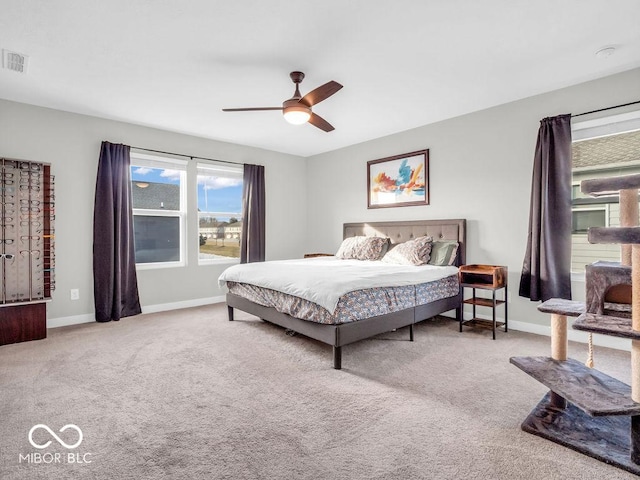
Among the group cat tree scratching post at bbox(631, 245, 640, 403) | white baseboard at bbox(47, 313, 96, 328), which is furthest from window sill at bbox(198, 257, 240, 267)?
cat tree scratching post at bbox(631, 245, 640, 403)

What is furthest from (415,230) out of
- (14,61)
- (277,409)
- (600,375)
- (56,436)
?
(14,61)

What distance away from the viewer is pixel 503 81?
128 inches

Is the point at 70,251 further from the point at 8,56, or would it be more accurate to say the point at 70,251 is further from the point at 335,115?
the point at 335,115

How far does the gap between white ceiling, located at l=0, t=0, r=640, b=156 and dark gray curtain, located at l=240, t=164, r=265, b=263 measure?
60.0 inches

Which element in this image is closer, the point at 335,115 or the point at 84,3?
the point at 84,3

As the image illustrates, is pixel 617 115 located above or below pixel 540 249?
above

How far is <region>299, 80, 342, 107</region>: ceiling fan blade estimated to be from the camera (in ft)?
8.81

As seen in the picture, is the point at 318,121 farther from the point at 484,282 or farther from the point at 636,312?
the point at 636,312

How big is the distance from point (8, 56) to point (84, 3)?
1.20 meters

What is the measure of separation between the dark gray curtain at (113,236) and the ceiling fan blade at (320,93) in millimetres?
2740

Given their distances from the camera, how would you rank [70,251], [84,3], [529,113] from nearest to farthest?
[84,3]
[529,113]
[70,251]

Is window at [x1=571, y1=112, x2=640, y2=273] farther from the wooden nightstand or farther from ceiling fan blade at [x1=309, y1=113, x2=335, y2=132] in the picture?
ceiling fan blade at [x1=309, y1=113, x2=335, y2=132]

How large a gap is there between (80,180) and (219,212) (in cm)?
189

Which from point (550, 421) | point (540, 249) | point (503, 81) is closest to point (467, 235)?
point (540, 249)
